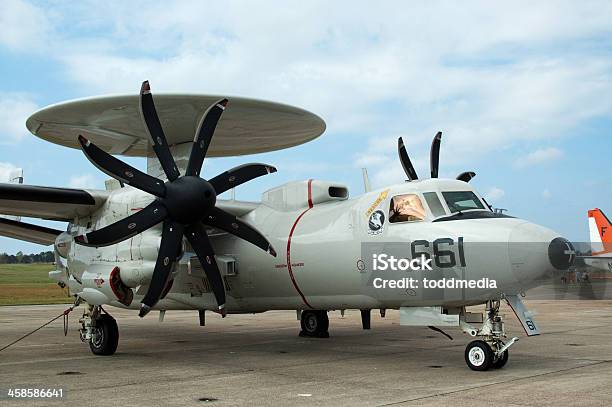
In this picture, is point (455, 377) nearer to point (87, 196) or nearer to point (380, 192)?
point (380, 192)

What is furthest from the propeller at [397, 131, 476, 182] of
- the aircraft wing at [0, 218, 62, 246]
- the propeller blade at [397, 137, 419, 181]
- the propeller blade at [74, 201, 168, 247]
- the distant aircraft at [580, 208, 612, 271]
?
the distant aircraft at [580, 208, 612, 271]

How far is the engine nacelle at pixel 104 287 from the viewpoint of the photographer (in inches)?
552

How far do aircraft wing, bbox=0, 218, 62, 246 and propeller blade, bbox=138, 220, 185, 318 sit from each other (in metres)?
6.50

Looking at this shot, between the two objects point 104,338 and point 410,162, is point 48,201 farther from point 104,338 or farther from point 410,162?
point 410,162

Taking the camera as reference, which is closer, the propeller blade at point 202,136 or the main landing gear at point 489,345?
the main landing gear at point 489,345

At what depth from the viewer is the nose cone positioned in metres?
10.6

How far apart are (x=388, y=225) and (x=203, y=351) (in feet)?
18.7

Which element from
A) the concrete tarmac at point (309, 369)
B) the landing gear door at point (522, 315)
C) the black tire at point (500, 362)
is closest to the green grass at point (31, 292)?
the concrete tarmac at point (309, 369)

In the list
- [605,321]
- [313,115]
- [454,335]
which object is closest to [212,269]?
[313,115]

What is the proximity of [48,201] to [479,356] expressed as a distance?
9515mm

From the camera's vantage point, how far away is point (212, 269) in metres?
13.5

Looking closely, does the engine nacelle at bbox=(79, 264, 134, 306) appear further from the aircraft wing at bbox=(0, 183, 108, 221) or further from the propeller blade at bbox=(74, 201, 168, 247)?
the propeller blade at bbox=(74, 201, 168, 247)

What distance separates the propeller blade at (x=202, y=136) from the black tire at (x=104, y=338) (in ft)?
13.7

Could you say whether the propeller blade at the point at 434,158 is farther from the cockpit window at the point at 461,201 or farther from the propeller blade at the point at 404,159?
the cockpit window at the point at 461,201
